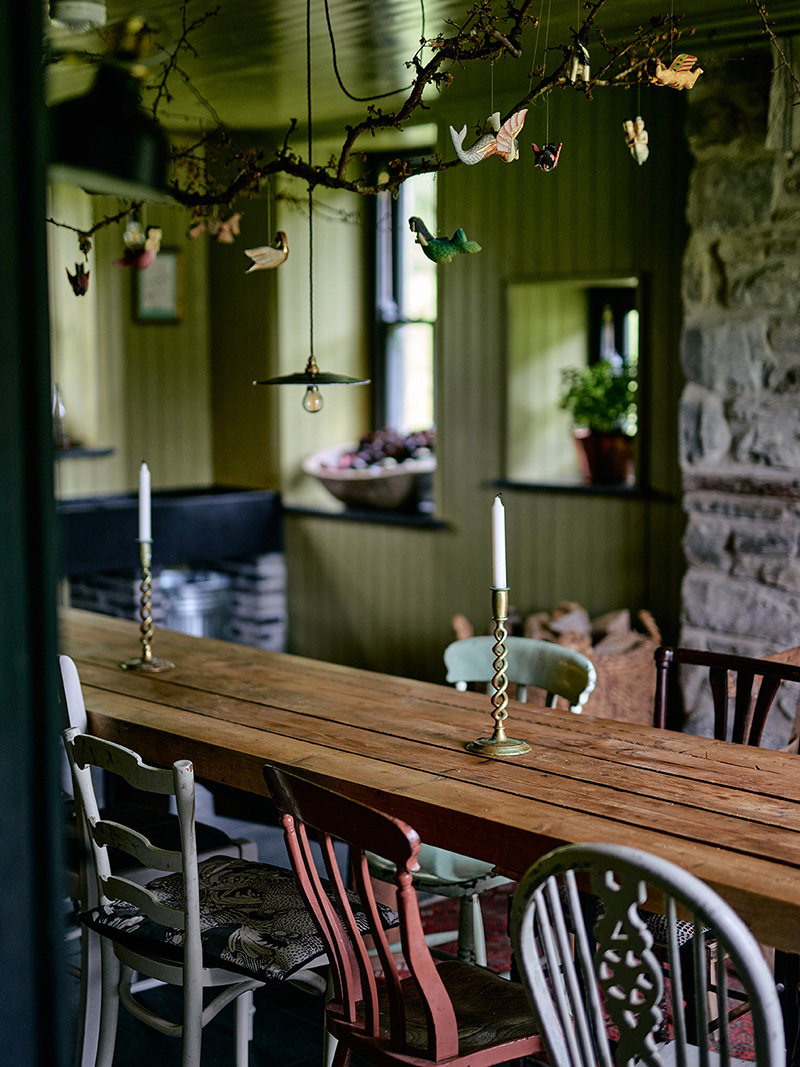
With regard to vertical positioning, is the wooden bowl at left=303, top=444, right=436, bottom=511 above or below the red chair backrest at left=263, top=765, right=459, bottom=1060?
above

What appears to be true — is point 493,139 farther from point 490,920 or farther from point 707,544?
point 490,920

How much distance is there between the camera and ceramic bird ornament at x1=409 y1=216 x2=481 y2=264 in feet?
8.54

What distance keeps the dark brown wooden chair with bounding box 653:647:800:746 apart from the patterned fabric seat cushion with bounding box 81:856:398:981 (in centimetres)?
88

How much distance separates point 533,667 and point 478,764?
71 cm

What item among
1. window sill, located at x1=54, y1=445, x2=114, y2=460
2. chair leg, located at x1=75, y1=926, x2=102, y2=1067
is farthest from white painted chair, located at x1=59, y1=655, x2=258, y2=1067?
window sill, located at x1=54, y1=445, x2=114, y2=460

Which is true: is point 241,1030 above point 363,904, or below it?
below

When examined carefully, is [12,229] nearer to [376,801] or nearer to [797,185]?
[376,801]

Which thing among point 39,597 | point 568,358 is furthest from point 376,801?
point 568,358

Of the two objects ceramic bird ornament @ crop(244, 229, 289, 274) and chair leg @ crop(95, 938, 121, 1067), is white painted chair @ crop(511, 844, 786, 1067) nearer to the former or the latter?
chair leg @ crop(95, 938, 121, 1067)

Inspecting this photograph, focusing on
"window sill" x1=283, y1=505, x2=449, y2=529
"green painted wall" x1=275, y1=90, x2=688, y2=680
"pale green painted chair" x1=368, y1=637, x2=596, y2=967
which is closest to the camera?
"pale green painted chair" x1=368, y1=637, x2=596, y2=967

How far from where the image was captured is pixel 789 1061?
227cm

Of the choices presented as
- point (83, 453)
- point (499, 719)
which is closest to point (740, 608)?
point (499, 719)

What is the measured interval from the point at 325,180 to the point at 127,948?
1.73m

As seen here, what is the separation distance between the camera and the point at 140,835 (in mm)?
2096
